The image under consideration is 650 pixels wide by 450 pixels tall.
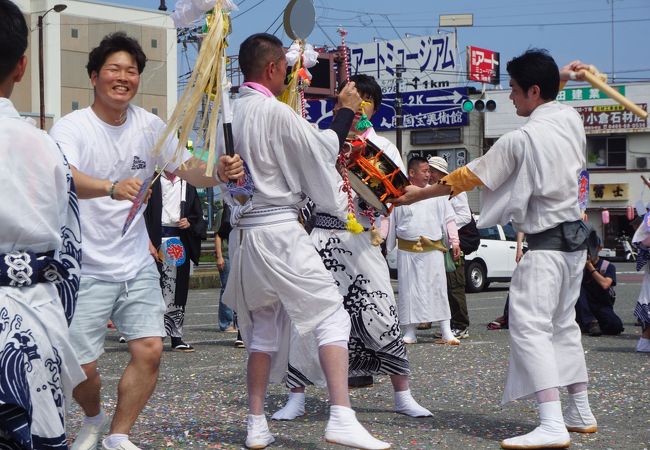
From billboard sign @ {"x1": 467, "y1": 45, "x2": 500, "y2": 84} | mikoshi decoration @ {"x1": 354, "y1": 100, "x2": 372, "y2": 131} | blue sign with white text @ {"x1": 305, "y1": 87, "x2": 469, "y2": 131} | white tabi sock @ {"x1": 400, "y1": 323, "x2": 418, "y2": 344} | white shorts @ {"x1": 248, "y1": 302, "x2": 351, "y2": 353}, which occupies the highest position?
billboard sign @ {"x1": 467, "y1": 45, "x2": 500, "y2": 84}

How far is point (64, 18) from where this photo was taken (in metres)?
56.7

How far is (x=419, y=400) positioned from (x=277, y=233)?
2.23 m

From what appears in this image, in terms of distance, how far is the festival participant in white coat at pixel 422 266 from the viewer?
10.6 metres

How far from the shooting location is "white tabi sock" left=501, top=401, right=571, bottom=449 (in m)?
5.06

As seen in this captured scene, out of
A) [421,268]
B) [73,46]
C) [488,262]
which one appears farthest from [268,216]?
[73,46]

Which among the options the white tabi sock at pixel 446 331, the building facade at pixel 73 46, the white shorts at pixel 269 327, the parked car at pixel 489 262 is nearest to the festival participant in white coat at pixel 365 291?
the white shorts at pixel 269 327

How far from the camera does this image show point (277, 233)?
16.3ft

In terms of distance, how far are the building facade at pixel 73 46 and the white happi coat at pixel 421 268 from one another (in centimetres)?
4462

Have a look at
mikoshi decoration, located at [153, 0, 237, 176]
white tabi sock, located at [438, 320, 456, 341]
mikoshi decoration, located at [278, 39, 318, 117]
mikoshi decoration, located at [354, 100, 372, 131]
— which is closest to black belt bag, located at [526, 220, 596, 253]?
mikoshi decoration, located at [354, 100, 372, 131]

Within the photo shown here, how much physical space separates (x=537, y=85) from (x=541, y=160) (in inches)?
19.7

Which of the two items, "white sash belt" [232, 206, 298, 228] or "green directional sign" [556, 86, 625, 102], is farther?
"green directional sign" [556, 86, 625, 102]

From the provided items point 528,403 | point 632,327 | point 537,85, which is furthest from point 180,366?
point 632,327

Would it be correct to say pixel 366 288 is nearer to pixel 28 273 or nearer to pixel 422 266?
pixel 28 273

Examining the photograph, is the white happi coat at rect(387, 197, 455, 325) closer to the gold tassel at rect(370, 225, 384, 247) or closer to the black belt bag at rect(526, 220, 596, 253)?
the gold tassel at rect(370, 225, 384, 247)
